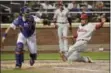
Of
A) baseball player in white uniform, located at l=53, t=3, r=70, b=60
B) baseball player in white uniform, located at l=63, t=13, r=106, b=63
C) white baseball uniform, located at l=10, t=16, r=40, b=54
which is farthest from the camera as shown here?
baseball player in white uniform, located at l=53, t=3, r=70, b=60

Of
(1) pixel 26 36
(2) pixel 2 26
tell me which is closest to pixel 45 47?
(2) pixel 2 26

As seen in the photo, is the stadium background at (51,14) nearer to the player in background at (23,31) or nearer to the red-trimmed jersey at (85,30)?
the red-trimmed jersey at (85,30)

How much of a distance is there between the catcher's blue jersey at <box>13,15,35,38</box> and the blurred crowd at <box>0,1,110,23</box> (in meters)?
8.69

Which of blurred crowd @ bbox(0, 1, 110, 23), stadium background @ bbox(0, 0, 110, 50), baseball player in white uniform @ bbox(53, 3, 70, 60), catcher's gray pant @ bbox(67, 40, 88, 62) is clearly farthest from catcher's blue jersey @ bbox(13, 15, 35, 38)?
blurred crowd @ bbox(0, 1, 110, 23)

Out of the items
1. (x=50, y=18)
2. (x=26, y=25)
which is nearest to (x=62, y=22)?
(x=50, y=18)

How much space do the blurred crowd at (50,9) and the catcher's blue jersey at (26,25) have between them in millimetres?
Answer: 8686

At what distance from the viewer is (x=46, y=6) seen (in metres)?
22.9

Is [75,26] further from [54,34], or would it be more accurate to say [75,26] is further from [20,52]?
[20,52]

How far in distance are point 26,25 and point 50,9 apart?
30.5ft

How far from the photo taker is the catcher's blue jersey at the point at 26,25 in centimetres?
1367

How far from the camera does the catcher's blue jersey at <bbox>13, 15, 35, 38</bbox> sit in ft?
44.9

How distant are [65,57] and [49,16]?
6.69 m

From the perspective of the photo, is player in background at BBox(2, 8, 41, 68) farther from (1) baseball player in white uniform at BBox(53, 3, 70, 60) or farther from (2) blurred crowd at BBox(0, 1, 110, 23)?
(2) blurred crowd at BBox(0, 1, 110, 23)

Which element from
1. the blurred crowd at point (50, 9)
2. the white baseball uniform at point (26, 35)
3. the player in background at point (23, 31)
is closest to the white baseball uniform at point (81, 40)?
the white baseball uniform at point (26, 35)
